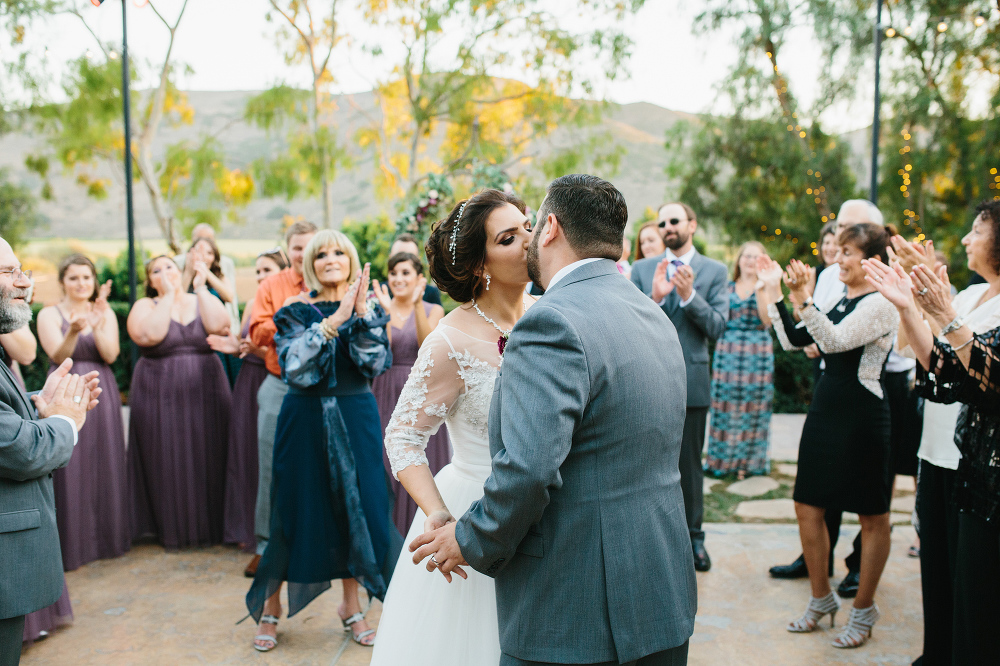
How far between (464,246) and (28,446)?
1507 mm

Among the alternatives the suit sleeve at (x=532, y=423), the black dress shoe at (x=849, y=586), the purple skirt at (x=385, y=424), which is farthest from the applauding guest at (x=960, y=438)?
the purple skirt at (x=385, y=424)

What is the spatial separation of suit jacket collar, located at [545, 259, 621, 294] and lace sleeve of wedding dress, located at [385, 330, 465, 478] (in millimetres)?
592

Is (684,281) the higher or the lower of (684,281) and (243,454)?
the higher

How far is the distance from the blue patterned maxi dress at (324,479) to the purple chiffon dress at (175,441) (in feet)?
5.49

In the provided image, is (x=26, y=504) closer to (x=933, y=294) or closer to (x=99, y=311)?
(x=99, y=311)

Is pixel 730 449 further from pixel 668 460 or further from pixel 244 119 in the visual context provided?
pixel 244 119

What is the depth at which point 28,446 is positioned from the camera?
229 centimetres

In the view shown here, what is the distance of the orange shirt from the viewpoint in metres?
4.45

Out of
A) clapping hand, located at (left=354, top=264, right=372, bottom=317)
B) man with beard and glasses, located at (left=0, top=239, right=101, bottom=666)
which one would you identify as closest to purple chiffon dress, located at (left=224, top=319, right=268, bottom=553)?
clapping hand, located at (left=354, top=264, right=372, bottom=317)

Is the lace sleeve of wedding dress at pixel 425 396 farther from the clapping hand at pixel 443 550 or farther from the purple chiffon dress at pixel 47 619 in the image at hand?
the purple chiffon dress at pixel 47 619

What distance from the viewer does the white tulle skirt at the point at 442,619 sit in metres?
2.17

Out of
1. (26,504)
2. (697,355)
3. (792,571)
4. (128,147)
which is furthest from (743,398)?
(128,147)

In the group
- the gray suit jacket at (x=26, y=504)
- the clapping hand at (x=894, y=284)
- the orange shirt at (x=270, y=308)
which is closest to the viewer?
the gray suit jacket at (x=26, y=504)

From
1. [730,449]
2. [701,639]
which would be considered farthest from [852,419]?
[730,449]
